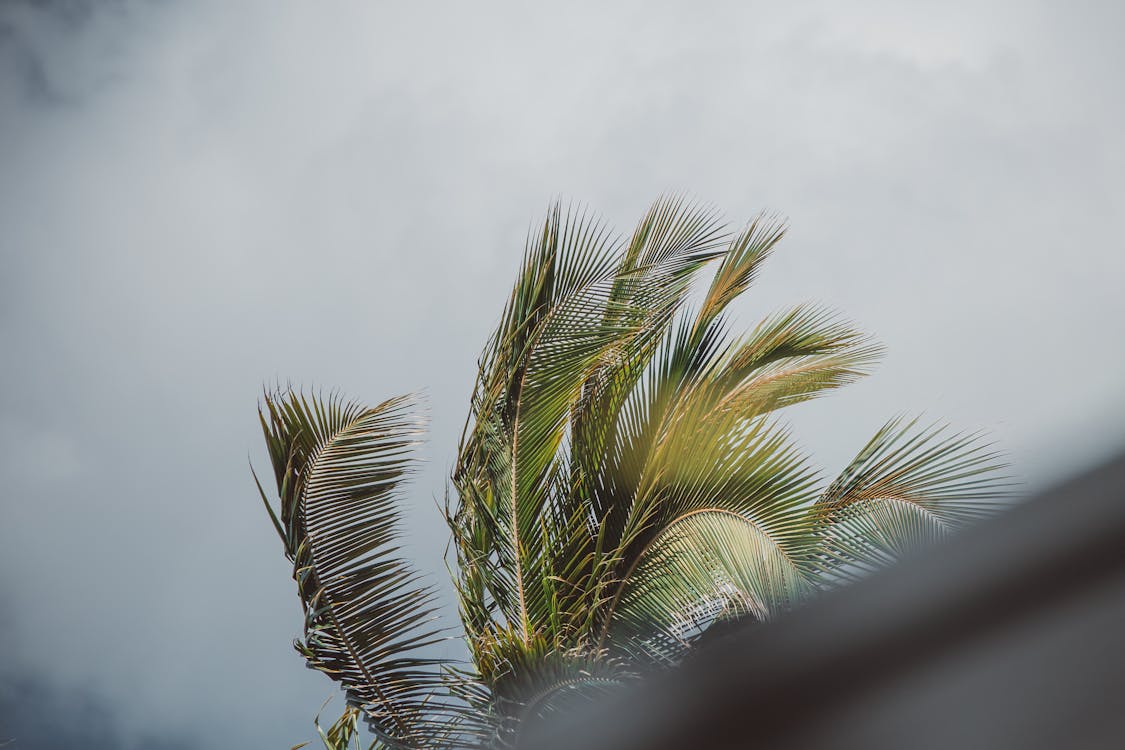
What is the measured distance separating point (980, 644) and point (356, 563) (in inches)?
164

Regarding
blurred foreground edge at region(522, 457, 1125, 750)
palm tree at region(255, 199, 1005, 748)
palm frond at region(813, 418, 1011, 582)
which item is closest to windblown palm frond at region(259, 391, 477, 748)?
palm tree at region(255, 199, 1005, 748)

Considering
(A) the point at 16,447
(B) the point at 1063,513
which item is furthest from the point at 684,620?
(A) the point at 16,447

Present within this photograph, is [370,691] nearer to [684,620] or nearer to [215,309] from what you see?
[684,620]

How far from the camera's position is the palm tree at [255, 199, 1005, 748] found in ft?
14.6

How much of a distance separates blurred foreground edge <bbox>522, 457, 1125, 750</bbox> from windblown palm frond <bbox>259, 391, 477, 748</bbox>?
12.3 ft

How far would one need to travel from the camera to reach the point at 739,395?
541cm

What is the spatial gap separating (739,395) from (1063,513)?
457 centimetres

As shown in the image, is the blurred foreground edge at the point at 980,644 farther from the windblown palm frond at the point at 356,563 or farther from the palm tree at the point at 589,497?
the windblown palm frond at the point at 356,563

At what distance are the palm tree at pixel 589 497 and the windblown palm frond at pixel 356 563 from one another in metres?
0.01

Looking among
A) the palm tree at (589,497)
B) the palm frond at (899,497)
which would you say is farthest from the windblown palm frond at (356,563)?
the palm frond at (899,497)

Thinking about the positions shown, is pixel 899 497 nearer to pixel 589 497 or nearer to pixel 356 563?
pixel 589 497

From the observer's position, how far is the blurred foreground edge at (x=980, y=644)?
2.95 feet

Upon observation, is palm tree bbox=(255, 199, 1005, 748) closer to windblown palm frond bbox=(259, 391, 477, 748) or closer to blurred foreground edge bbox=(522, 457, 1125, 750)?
windblown palm frond bbox=(259, 391, 477, 748)

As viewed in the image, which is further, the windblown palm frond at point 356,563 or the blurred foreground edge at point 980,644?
the windblown palm frond at point 356,563
